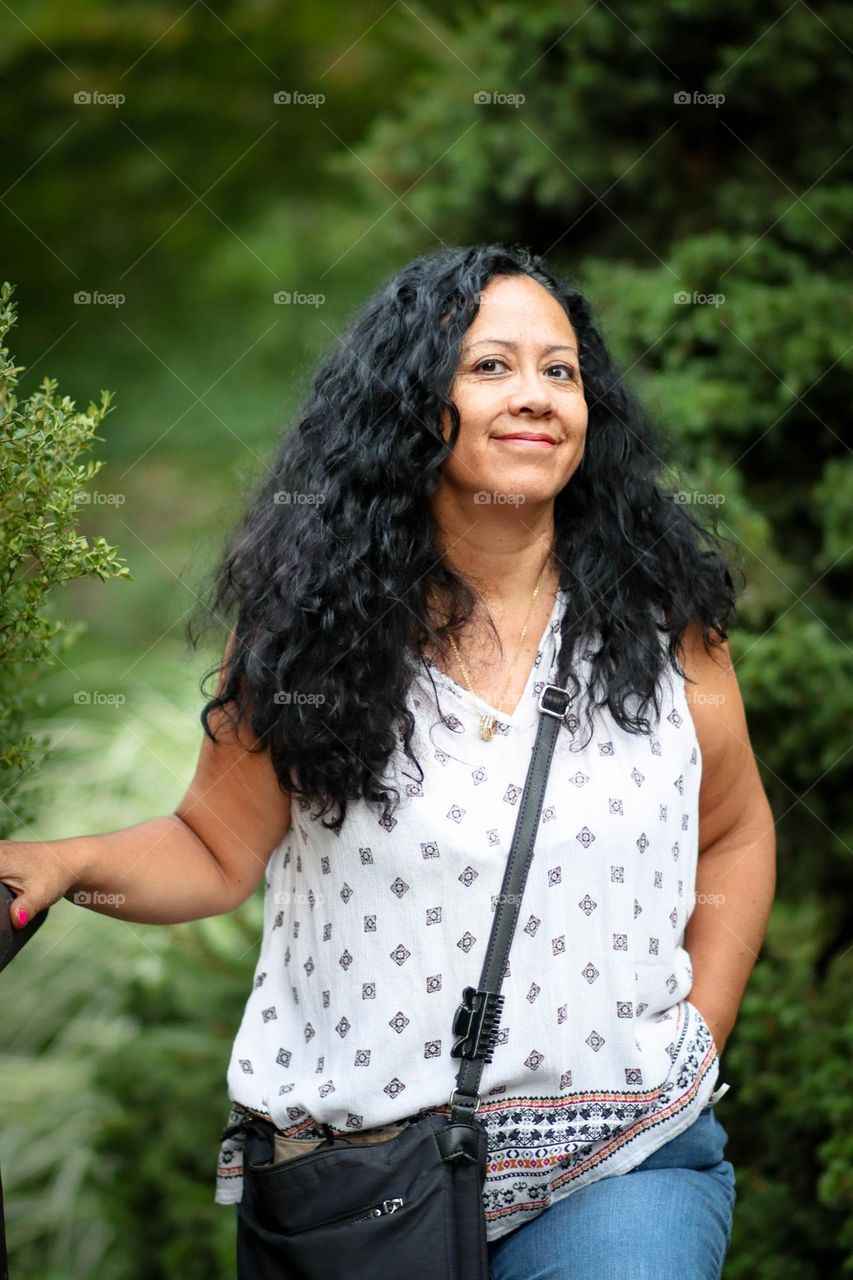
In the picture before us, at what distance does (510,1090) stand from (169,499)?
439 cm

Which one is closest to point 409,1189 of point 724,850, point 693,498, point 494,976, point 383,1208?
point 383,1208

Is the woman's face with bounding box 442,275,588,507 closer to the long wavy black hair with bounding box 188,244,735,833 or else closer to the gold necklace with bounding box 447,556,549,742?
the long wavy black hair with bounding box 188,244,735,833

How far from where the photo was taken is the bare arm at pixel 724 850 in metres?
2.00

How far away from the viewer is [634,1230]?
1734mm

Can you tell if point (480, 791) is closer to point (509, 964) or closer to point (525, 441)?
point (509, 964)

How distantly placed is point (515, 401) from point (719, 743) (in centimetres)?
58

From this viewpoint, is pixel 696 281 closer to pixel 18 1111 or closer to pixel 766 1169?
pixel 766 1169

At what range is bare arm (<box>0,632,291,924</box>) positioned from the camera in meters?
1.81

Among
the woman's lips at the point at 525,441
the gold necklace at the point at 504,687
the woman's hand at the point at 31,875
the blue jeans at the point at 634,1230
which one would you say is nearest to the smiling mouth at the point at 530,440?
the woman's lips at the point at 525,441

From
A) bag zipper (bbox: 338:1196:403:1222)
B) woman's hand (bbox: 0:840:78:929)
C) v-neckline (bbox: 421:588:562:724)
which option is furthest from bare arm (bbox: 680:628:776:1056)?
woman's hand (bbox: 0:840:78:929)

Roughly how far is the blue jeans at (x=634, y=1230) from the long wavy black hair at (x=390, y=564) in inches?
22.5

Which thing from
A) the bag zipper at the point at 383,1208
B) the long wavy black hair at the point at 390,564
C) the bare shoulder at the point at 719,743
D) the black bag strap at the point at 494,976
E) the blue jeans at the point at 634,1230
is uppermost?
the long wavy black hair at the point at 390,564

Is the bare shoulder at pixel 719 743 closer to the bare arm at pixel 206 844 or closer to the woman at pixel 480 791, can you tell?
the woman at pixel 480 791

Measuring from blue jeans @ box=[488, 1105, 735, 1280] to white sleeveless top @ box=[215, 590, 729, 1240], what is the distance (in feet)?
0.08
